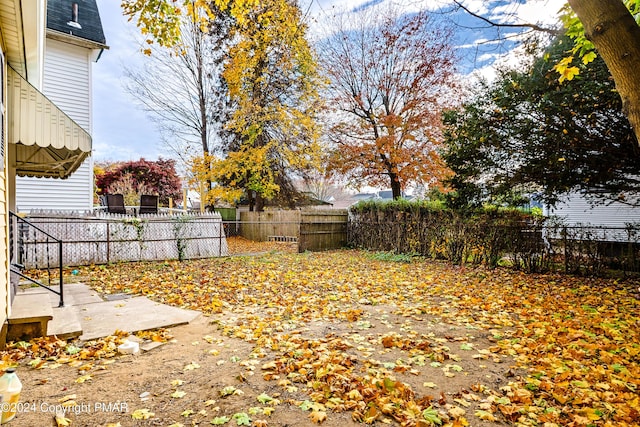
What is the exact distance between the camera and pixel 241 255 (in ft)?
40.4

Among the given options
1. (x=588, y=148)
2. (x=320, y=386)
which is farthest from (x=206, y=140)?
(x=320, y=386)

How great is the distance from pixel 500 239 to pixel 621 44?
8225 mm

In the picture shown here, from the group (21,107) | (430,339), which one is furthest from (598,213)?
(21,107)

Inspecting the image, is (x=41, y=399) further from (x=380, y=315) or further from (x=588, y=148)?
(x=588, y=148)

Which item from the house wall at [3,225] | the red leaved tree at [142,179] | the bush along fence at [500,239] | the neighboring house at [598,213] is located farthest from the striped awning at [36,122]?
the red leaved tree at [142,179]

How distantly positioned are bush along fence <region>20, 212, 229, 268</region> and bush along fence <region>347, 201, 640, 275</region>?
251 inches

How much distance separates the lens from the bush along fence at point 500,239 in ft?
27.0

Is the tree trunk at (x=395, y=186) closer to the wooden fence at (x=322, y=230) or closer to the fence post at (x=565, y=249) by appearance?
the wooden fence at (x=322, y=230)

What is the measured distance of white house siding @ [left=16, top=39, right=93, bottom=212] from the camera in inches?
440

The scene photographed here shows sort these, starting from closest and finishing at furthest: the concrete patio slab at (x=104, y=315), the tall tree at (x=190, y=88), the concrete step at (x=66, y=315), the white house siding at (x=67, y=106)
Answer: the concrete step at (x=66, y=315) → the concrete patio slab at (x=104, y=315) → the white house siding at (x=67, y=106) → the tall tree at (x=190, y=88)

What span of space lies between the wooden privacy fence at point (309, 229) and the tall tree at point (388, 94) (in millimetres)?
2439

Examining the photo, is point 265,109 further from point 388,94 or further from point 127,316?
point 127,316

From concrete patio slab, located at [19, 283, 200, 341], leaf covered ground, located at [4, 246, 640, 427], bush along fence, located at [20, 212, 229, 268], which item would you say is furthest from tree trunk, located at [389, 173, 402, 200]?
concrete patio slab, located at [19, 283, 200, 341]

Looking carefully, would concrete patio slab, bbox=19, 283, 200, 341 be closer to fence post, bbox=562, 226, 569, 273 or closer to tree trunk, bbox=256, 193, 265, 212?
fence post, bbox=562, 226, 569, 273
